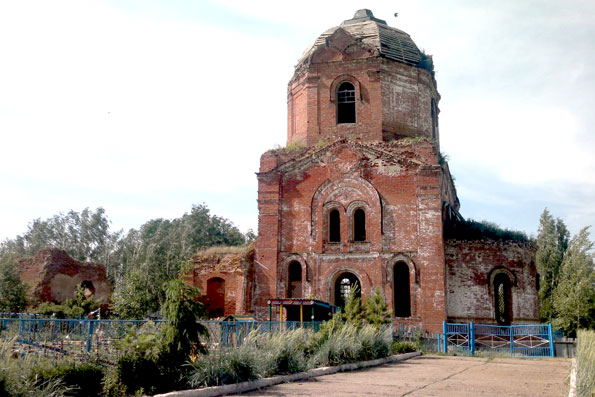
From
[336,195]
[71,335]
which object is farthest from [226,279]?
[71,335]

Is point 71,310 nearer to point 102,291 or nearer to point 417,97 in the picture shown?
point 102,291

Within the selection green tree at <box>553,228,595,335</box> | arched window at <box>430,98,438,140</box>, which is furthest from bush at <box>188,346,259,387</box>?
green tree at <box>553,228,595,335</box>

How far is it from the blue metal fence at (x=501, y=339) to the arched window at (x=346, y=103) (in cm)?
1046

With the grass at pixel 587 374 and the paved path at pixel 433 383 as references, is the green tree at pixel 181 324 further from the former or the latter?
the grass at pixel 587 374

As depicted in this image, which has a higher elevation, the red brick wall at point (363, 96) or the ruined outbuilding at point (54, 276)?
the red brick wall at point (363, 96)

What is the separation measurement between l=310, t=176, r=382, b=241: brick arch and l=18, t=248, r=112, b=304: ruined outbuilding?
44.2 ft

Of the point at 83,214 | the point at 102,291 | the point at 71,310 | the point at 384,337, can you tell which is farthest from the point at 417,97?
the point at 83,214

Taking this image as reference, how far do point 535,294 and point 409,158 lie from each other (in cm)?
782

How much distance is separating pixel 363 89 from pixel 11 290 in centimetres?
1967

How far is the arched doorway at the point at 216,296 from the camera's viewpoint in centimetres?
2489

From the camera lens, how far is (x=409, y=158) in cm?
2361

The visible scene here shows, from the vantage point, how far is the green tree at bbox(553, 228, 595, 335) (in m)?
32.9

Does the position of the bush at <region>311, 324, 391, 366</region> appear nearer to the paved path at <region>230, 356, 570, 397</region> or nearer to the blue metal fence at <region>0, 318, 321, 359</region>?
the paved path at <region>230, 356, 570, 397</region>

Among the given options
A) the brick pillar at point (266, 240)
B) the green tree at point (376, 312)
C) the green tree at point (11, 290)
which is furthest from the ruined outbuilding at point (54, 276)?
the green tree at point (376, 312)
